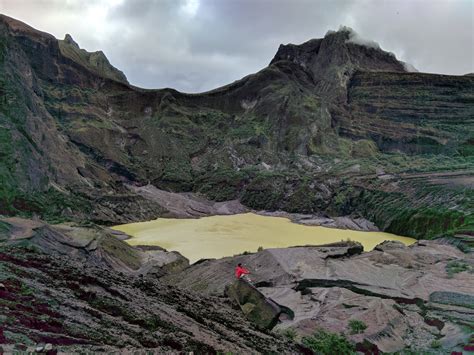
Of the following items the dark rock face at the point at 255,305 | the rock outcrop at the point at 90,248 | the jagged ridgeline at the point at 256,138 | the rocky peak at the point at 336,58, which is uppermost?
the rocky peak at the point at 336,58

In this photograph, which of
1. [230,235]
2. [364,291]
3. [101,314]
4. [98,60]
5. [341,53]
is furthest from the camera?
[98,60]

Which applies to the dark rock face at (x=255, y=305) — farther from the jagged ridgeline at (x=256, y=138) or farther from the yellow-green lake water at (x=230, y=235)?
the jagged ridgeline at (x=256, y=138)

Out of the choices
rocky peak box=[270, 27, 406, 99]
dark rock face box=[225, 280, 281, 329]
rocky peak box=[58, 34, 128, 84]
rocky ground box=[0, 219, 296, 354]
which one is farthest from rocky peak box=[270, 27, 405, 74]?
rocky ground box=[0, 219, 296, 354]

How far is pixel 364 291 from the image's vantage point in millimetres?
15688

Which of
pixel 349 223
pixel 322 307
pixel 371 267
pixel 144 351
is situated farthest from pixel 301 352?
pixel 349 223

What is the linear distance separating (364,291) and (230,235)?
19.5m

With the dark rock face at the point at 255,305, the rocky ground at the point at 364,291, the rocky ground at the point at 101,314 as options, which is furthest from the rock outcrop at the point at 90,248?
the dark rock face at the point at 255,305

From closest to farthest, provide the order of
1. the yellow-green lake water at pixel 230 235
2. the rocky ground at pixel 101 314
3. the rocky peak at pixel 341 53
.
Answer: the rocky ground at pixel 101 314, the yellow-green lake water at pixel 230 235, the rocky peak at pixel 341 53

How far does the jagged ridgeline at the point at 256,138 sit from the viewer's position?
3762cm

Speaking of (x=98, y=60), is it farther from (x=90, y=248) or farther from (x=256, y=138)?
(x=90, y=248)

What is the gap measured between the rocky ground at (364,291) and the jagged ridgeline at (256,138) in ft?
42.9

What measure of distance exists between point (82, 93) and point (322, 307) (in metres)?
60.3

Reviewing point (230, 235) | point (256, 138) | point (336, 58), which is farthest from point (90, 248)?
point (336, 58)

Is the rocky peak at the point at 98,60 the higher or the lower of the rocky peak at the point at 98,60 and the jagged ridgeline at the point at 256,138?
the higher
